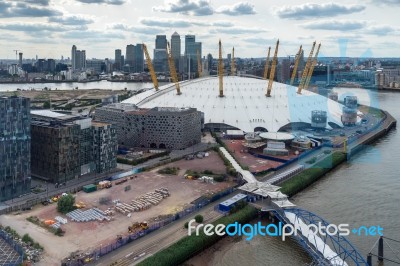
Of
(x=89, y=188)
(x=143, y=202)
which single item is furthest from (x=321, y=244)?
(x=89, y=188)

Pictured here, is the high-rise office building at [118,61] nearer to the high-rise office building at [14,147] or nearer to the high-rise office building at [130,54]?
the high-rise office building at [130,54]

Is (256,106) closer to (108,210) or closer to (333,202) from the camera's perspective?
(333,202)

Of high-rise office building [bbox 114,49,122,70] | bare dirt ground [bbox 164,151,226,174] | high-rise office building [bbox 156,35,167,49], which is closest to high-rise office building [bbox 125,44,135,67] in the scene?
high-rise office building [bbox 114,49,122,70]

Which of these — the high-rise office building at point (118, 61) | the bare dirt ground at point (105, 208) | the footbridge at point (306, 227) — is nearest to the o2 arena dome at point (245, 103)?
the bare dirt ground at point (105, 208)

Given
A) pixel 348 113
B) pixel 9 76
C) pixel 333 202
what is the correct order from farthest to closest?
pixel 9 76 < pixel 348 113 < pixel 333 202


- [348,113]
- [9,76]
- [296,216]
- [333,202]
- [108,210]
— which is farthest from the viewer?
[9,76]

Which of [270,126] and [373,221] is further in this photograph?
[270,126]

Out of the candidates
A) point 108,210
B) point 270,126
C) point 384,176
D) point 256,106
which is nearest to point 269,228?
point 108,210
